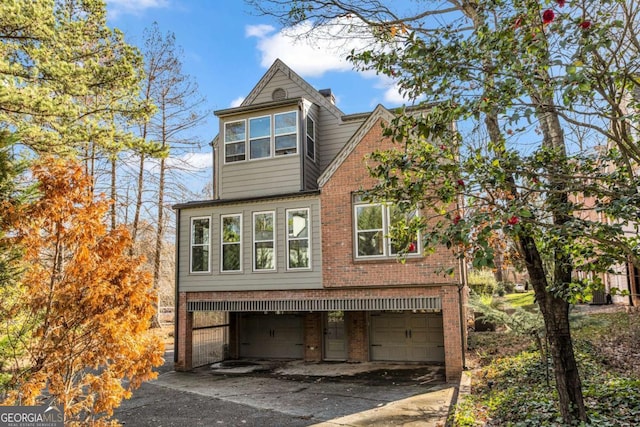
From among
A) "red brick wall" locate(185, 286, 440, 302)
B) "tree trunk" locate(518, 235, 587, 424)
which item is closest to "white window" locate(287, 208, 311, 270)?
"red brick wall" locate(185, 286, 440, 302)

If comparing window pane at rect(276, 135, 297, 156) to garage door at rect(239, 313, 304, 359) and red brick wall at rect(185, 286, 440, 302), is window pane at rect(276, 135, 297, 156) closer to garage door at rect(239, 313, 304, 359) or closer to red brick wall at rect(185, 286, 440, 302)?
red brick wall at rect(185, 286, 440, 302)

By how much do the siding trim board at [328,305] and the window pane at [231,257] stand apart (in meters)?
1.08

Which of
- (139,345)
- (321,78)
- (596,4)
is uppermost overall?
(321,78)

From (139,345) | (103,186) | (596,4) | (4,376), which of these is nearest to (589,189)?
(596,4)

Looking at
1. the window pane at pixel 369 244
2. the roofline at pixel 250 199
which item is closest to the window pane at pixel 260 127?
the roofline at pixel 250 199

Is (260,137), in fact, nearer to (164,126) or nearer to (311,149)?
(311,149)

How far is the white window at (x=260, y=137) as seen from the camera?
586 inches

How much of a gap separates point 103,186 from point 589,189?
78.0ft

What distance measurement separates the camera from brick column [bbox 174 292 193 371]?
571 inches

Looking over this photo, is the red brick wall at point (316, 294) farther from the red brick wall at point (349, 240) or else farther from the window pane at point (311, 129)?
the window pane at point (311, 129)

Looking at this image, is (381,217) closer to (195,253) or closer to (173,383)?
(195,253)

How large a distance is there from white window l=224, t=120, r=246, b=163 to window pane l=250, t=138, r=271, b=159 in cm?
38

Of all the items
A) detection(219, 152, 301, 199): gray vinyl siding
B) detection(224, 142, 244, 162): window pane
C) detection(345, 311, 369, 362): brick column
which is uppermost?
detection(224, 142, 244, 162): window pane

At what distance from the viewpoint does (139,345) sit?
19.8 ft
